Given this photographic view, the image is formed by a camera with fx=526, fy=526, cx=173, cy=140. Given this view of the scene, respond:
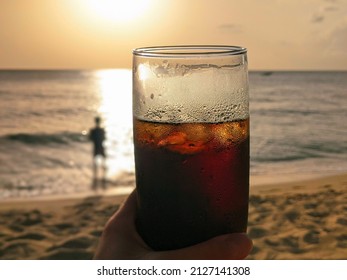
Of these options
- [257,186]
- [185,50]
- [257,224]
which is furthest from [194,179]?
[257,186]

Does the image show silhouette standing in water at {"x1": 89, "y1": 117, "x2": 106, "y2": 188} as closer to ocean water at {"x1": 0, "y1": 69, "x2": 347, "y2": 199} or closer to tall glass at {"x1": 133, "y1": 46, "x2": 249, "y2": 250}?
ocean water at {"x1": 0, "y1": 69, "x2": 347, "y2": 199}

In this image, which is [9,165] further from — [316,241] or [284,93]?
[284,93]

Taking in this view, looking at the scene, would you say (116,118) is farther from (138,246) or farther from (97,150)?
(138,246)

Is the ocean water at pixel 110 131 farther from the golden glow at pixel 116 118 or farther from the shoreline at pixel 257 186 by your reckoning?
the shoreline at pixel 257 186

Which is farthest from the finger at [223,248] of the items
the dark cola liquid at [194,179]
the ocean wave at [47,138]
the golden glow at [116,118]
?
the ocean wave at [47,138]

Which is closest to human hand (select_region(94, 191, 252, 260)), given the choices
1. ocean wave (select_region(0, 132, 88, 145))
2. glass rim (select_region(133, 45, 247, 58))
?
glass rim (select_region(133, 45, 247, 58))

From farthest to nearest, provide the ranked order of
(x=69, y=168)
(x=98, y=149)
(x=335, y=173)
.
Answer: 1. (x=98, y=149)
2. (x=69, y=168)
3. (x=335, y=173)

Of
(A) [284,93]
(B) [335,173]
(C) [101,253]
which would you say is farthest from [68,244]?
(A) [284,93]
